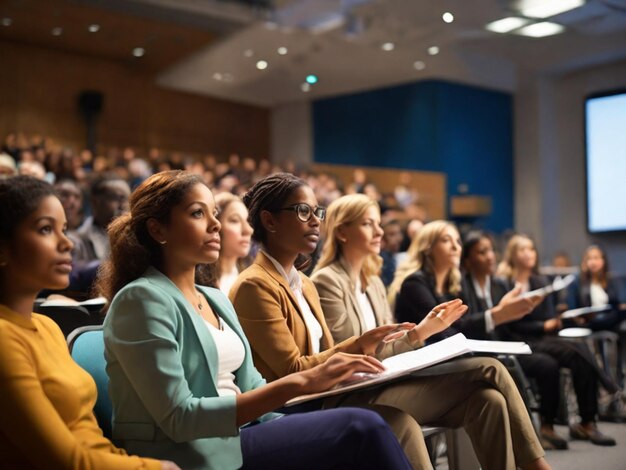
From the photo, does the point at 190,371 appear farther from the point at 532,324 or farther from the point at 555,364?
the point at 532,324

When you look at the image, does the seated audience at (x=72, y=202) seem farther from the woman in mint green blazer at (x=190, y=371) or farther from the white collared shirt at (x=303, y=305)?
the woman in mint green blazer at (x=190, y=371)

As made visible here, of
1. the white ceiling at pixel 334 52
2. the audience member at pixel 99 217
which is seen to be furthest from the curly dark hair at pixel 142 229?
the white ceiling at pixel 334 52

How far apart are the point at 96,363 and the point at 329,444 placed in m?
0.58

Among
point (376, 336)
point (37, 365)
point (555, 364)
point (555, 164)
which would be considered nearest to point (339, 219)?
point (376, 336)

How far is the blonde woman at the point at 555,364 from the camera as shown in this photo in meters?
3.72

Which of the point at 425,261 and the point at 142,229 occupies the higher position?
the point at 142,229

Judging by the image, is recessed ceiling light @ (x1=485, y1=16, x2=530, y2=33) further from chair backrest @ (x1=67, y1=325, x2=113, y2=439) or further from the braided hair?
chair backrest @ (x1=67, y1=325, x2=113, y2=439)

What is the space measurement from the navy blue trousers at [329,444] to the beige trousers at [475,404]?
47 centimetres

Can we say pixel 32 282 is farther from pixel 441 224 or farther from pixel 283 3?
pixel 283 3

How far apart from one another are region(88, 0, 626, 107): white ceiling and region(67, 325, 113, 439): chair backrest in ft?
15.1

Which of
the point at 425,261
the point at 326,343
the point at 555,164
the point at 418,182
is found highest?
the point at 555,164

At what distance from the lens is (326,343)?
7.57 ft

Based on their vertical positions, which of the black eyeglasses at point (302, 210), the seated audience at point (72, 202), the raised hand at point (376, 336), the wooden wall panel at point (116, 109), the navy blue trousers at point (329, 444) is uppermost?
the wooden wall panel at point (116, 109)

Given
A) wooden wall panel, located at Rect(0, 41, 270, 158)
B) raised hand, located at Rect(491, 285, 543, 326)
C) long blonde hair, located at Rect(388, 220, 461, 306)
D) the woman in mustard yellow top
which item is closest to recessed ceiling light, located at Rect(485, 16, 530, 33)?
long blonde hair, located at Rect(388, 220, 461, 306)
